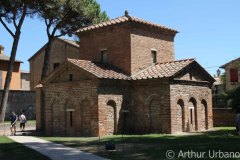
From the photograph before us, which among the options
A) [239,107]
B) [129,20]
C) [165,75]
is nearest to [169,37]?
[129,20]

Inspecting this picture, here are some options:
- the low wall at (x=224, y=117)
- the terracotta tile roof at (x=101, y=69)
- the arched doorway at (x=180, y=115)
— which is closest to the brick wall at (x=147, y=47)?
the terracotta tile roof at (x=101, y=69)

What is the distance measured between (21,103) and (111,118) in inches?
659

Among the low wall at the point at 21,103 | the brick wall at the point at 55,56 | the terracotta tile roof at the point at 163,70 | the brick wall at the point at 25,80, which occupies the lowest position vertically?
the low wall at the point at 21,103

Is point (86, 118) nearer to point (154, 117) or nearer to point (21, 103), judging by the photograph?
point (154, 117)

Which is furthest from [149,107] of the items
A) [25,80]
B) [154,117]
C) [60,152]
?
[25,80]

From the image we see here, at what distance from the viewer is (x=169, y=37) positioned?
2738cm

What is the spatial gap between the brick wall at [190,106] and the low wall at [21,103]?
19.1m

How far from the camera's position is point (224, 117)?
92.7 feet

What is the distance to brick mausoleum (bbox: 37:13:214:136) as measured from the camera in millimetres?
21484

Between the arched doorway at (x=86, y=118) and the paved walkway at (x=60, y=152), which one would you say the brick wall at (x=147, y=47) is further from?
the paved walkway at (x=60, y=152)

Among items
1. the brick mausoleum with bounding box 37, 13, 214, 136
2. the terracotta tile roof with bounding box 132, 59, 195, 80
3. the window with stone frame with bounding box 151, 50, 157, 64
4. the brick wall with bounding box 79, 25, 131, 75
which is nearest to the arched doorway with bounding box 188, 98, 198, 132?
the brick mausoleum with bounding box 37, 13, 214, 136

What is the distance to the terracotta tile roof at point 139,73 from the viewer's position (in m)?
21.9

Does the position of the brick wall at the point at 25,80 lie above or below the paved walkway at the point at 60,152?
above

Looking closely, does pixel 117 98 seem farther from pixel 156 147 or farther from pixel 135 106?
pixel 156 147
